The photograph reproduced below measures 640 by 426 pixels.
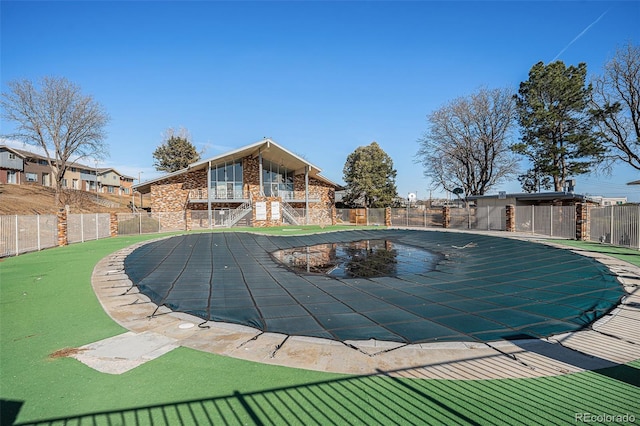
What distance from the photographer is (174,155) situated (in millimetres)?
40875

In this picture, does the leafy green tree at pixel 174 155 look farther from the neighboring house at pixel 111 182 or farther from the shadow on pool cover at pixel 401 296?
the shadow on pool cover at pixel 401 296

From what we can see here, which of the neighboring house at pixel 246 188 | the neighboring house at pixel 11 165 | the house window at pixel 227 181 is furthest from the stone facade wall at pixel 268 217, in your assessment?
the neighboring house at pixel 11 165

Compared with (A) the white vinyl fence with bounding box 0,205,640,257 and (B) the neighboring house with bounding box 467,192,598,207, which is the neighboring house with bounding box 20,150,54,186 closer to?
(A) the white vinyl fence with bounding box 0,205,640,257

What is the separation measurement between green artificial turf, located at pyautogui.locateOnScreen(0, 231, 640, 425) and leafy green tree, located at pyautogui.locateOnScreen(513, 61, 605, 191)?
2881 cm

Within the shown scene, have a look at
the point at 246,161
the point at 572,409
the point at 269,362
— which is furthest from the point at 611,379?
the point at 246,161

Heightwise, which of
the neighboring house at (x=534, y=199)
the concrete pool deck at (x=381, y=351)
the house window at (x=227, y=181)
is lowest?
the concrete pool deck at (x=381, y=351)

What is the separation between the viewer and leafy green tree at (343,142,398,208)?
3656cm

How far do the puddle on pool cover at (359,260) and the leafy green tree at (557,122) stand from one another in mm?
20596

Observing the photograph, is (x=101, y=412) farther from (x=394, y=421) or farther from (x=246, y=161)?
(x=246, y=161)

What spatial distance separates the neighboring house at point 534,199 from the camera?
20859 mm

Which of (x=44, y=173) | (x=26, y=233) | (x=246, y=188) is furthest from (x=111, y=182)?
(x=26, y=233)

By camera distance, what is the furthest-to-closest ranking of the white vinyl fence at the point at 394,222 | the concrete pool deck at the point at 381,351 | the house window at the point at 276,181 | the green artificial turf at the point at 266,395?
the house window at the point at 276,181
the white vinyl fence at the point at 394,222
the concrete pool deck at the point at 381,351
the green artificial turf at the point at 266,395

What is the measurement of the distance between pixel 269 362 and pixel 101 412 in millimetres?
1526

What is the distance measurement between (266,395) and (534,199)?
26.2 m
